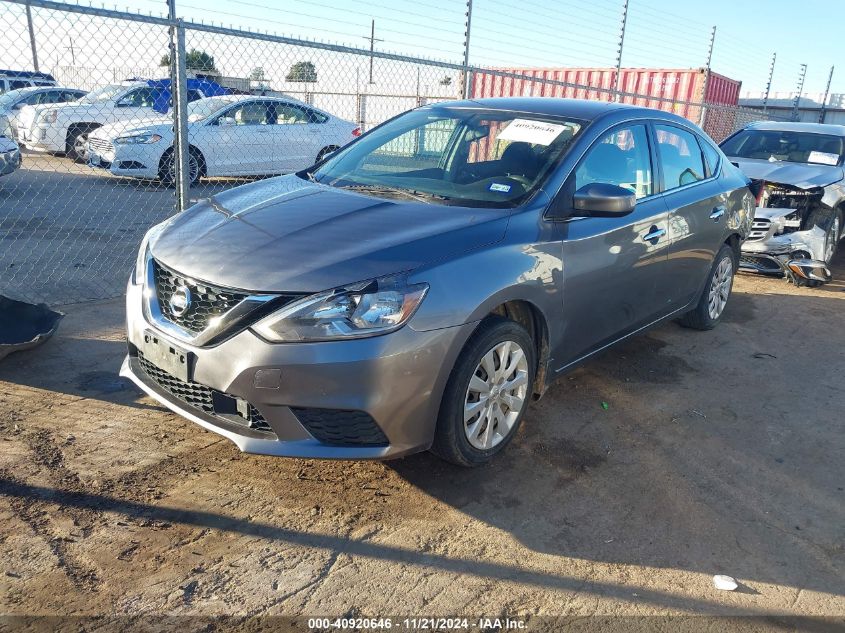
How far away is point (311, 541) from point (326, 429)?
0.44 m

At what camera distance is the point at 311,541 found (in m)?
2.73

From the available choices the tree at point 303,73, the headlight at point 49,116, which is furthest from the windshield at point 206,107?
the headlight at point 49,116

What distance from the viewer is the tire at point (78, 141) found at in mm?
12305

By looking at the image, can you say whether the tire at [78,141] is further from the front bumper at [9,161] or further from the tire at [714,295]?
the tire at [714,295]

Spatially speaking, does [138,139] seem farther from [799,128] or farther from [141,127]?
[799,128]

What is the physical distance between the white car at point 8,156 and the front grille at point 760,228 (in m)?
9.36

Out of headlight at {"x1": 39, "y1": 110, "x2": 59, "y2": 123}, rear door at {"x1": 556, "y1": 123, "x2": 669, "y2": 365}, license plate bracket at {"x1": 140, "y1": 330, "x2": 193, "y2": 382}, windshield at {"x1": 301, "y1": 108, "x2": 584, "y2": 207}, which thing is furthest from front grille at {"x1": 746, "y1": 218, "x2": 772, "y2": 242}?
headlight at {"x1": 39, "y1": 110, "x2": 59, "y2": 123}

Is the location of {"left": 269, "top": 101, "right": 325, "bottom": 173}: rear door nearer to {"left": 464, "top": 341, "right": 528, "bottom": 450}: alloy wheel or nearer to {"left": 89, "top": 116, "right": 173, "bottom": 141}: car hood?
{"left": 89, "top": 116, "right": 173, "bottom": 141}: car hood

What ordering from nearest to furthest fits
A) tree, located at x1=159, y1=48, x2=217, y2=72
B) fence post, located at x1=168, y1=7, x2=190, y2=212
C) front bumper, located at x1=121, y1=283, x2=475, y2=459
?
front bumper, located at x1=121, y1=283, x2=475, y2=459 → fence post, located at x1=168, y1=7, x2=190, y2=212 → tree, located at x1=159, y1=48, x2=217, y2=72

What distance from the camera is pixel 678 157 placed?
475 centimetres

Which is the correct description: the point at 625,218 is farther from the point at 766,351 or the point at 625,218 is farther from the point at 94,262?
the point at 94,262

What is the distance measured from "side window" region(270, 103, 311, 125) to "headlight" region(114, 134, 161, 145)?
6.09ft

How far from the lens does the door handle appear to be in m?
4.15

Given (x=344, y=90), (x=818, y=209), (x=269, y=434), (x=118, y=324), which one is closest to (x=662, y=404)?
(x=269, y=434)
